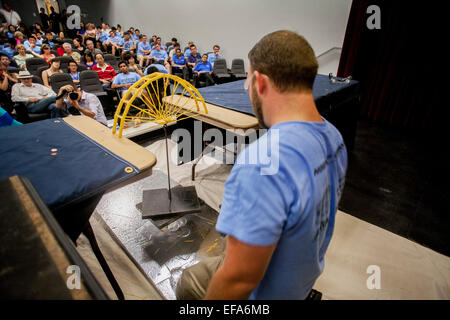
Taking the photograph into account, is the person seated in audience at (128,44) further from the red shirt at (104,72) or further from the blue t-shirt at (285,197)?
the blue t-shirt at (285,197)

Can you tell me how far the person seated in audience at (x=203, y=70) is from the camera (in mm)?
5879

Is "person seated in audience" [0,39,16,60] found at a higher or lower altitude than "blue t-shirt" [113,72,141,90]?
higher

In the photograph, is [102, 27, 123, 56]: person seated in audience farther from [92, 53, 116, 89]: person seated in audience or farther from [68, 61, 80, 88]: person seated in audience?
[68, 61, 80, 88]: person seated in audience

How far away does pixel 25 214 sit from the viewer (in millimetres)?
580

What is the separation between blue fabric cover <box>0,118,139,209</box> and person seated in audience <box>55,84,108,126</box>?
1747mm

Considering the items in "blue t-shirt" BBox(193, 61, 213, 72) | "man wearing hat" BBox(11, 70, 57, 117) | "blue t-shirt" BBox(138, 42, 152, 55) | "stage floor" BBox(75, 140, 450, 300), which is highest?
"blue t-shirt" BBox(138, 42, 152, 55)

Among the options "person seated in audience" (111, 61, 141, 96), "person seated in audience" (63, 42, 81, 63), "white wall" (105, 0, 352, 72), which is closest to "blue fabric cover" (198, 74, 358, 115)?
"person seated in audience" (111, 61, 141, 96)

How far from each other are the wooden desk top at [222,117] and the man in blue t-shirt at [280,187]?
3.09 feet

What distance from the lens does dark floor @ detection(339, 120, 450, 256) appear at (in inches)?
82.4

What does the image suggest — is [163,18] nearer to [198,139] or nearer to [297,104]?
[198,139]

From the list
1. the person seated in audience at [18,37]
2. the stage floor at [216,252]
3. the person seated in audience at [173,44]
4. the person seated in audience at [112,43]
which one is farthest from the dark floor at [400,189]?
the person seated in audience at [18,37]

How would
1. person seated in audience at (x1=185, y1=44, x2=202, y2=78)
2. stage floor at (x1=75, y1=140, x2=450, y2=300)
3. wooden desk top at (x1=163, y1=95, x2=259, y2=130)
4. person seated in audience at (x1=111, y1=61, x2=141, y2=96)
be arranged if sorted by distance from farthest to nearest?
person seated in audience at (x1=185, y1=44, x2=202, y2=78) < person seated in audience at (x1=111, y1=61, x2=141, y2=96) < wooden desk top at (x1=163, y1=95, x2=259, y2=130) < stage floor at (x1=75, y1=140, x2=450, y2=300)

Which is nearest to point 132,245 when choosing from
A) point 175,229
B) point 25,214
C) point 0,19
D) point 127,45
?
point 175,229

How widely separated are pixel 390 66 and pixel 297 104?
4.70 metres
